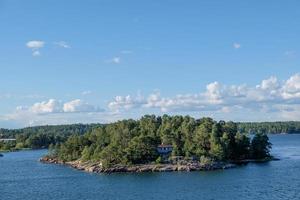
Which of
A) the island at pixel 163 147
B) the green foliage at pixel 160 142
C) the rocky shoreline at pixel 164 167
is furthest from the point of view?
the green foliage at pixel 160 142

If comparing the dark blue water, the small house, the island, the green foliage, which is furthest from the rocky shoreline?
the small house

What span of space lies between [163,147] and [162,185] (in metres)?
34.0

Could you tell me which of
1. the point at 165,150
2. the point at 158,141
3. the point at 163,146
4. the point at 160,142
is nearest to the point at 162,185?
the point at 165,150

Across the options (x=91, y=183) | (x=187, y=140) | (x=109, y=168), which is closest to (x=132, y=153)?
(x=109, y=168)

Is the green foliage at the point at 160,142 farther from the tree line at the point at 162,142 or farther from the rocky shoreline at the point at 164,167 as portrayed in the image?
the rocky shoreline at the point at 164,167

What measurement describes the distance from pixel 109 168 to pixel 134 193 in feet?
94.2

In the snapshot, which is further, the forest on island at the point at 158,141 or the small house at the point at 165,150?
the small house at the point at 165,150

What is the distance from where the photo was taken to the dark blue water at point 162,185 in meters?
64.0

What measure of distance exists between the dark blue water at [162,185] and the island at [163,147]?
219 inches

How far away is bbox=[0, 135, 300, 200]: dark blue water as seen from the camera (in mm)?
64000

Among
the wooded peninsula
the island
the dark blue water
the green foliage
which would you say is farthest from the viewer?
the green foliage

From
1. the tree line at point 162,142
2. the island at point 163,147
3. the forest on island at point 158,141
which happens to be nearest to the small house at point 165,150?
the island at point 163,147

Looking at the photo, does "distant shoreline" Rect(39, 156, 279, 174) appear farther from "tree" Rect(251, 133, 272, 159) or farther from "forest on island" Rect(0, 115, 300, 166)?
"tree" Rect(251, 133, 272, 159)

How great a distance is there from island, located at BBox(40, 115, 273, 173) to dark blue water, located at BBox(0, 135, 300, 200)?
5550 mm
